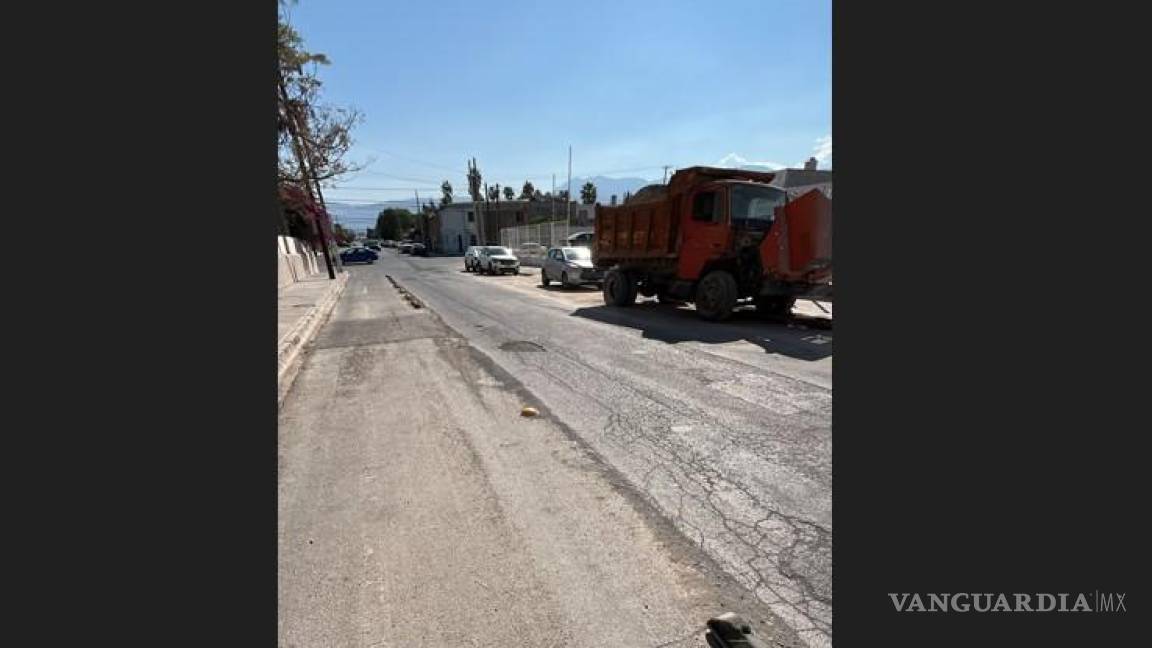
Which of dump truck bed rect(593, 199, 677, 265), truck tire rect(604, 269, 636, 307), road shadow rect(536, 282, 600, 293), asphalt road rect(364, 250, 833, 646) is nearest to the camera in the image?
asphalt road rect(364, 250, 833, 646)

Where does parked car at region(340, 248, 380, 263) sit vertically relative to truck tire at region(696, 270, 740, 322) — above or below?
above

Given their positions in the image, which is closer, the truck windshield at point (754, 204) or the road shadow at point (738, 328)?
the road shadow at point (738, 328)

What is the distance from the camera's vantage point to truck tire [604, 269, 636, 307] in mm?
14414

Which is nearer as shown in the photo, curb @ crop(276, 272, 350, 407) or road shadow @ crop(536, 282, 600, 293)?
curb @ crop(276, 272, 350, 407)

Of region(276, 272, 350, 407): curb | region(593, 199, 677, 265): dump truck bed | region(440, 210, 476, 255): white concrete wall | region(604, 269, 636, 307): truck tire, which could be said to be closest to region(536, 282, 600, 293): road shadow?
region(593, 199, 677, 265): dump truck bed

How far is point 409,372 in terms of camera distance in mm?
7359

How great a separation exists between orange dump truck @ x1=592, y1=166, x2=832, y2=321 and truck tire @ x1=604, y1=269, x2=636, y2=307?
3 cm

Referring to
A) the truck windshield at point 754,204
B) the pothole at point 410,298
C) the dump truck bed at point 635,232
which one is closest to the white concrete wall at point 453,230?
the pothole at point 410,298

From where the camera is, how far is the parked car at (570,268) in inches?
838

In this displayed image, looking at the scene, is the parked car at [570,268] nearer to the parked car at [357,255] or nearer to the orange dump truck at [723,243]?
the orange dump truck at [723,243]

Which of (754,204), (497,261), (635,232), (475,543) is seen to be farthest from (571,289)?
(475,543)

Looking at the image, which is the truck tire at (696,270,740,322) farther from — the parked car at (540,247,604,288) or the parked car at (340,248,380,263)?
the parked car at (340,248,380,263)

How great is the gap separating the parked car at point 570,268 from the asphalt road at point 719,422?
981cm

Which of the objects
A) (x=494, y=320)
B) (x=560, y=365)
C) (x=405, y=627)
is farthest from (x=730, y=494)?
(x=494, y=320)
